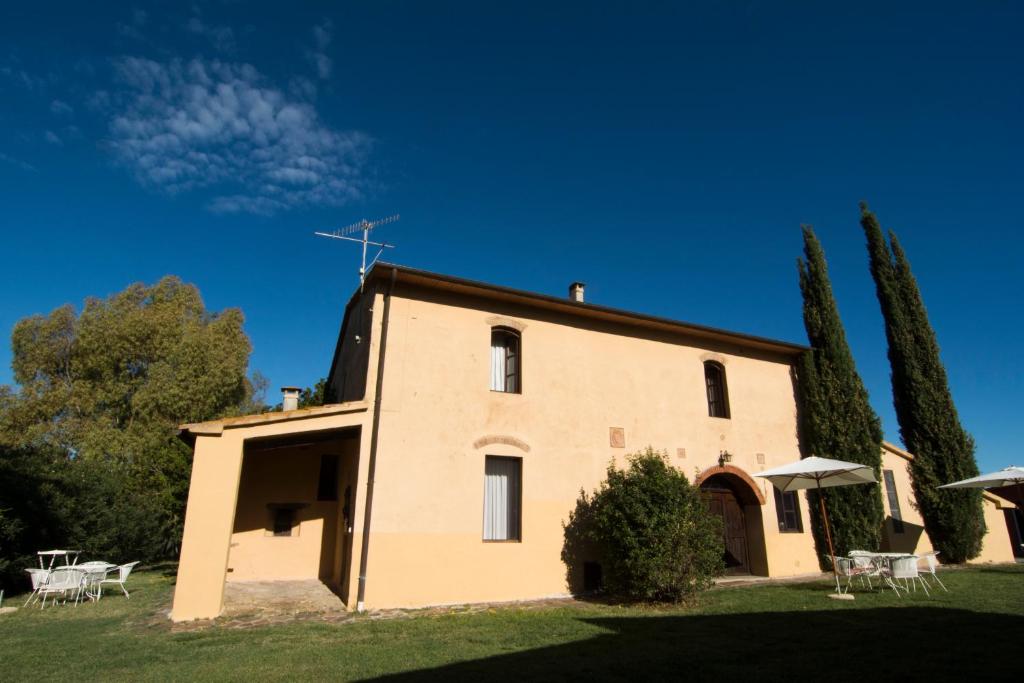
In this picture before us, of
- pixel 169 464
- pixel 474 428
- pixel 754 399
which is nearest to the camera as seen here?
pixel 474 428

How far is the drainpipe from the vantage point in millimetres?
8953

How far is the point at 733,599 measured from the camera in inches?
386

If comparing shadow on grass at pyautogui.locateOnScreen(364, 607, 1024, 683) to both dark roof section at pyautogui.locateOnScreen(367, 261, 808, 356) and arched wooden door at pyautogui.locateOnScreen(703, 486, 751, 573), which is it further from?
dark roof section at pyautogui.locateOnScreen(367, 261, 808, 356)

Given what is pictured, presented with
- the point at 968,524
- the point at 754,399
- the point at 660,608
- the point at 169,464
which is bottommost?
the point at 660,608

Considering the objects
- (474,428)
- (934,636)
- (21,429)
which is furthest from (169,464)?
(934,636)

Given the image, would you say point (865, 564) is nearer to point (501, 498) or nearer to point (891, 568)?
point (891, 568)

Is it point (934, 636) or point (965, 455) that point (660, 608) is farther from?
point (965, 455)

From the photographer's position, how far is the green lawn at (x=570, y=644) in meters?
5.32

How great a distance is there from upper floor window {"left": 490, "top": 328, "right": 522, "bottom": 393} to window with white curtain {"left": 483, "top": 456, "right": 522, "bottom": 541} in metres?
1.54

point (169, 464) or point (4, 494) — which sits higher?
point (169, 464)

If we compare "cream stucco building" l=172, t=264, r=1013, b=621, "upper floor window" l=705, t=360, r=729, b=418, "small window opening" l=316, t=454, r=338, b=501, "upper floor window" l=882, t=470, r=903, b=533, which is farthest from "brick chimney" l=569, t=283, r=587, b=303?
"upper floor window" l=882, t=470, r=903, b=533

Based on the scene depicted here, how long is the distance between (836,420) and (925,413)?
Answer: 400cm

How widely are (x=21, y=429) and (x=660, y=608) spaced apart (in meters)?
25.0

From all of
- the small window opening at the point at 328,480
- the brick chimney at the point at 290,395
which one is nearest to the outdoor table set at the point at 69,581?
the small window opening at the point at 328,480
